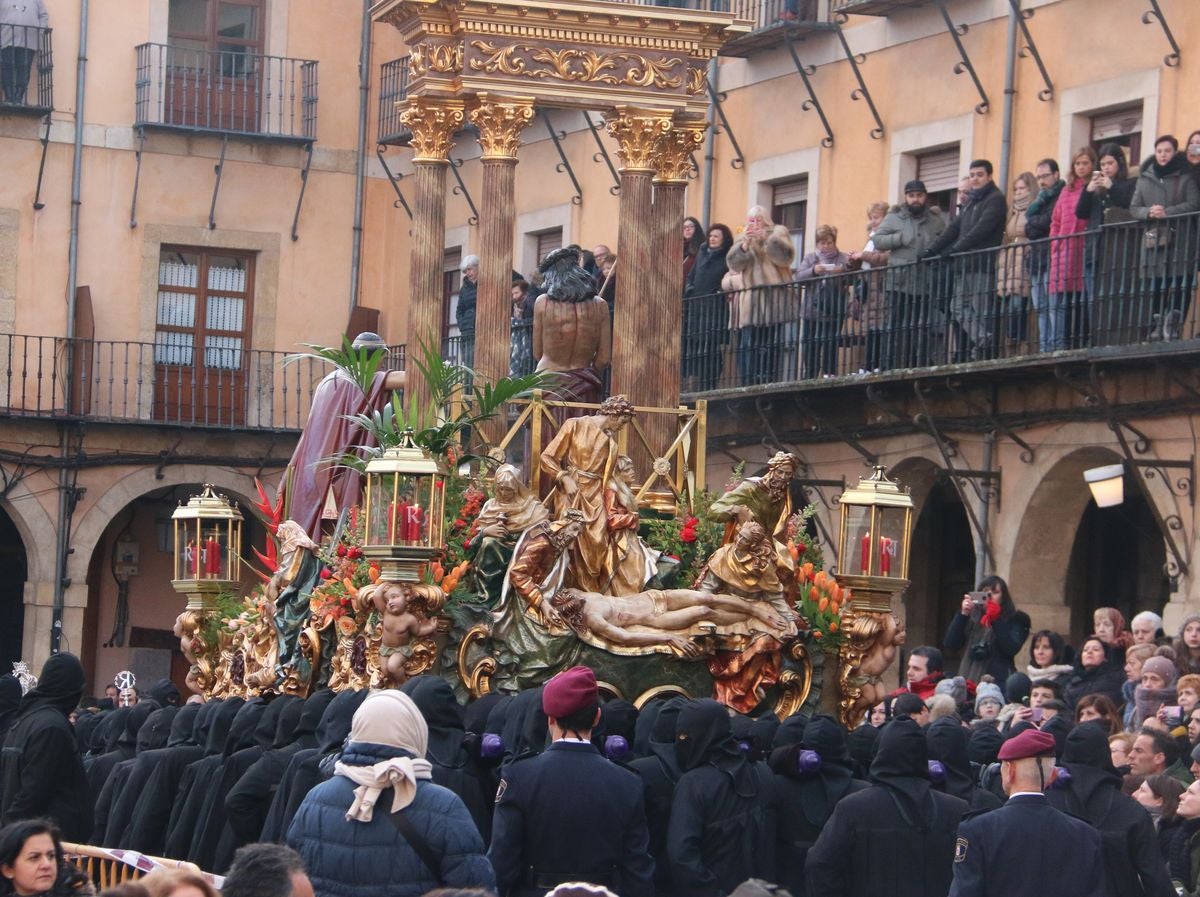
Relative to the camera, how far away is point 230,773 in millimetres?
13250

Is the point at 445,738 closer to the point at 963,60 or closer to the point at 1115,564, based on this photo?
the point at 1115,564

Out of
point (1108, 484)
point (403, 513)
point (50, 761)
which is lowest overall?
point (50, 761)

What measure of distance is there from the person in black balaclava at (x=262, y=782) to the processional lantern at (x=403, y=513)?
0.93m

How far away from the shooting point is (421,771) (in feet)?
27.5

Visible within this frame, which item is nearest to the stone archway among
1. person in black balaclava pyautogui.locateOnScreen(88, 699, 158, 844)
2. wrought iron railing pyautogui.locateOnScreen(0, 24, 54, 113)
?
person in black balaclava pyautogui.locateOnScreen(88, 699, 158, 844)

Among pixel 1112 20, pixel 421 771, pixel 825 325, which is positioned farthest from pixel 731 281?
pixel 421 771

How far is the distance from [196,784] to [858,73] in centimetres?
1270

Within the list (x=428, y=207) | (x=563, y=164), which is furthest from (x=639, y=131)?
(x=563, y=164)

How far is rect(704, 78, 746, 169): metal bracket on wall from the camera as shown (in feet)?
87.0

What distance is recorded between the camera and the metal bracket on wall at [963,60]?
2300 cm

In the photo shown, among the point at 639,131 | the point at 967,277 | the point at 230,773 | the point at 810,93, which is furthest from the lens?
the point at 810,93

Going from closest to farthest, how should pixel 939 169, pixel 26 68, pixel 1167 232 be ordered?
pixel 1167 232 → pixel 939 169 → pixel 26 68

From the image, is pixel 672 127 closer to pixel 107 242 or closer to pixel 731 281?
pixel 731 281

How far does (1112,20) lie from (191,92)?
13355 millimetres
